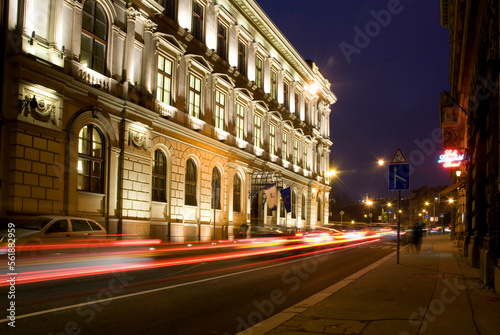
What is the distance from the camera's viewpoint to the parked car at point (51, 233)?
12711mm

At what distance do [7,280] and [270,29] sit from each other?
34014mm

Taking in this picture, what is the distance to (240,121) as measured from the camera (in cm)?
3609

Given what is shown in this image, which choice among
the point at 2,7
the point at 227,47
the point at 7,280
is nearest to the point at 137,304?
the point at 7,280

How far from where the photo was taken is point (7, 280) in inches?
413

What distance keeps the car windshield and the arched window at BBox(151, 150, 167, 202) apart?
35.8 ft

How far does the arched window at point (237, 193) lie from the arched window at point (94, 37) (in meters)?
15.4

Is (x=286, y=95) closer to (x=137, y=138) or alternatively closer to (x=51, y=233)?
(x=137, y=138)

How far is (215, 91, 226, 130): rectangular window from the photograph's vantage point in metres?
32.5

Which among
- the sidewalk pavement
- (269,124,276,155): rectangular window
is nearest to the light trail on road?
the sidewalk pavement

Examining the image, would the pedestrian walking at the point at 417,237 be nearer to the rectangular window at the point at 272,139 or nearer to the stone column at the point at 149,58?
the stone column at the point at 149,58

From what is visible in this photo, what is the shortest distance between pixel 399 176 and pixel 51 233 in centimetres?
1122

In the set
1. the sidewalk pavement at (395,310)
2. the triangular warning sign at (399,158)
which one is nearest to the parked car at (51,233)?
the sidewalk pavement at (395,310)

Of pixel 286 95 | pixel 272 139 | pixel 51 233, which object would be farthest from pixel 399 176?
pixel 286 95

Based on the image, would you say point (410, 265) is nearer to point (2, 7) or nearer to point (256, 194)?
point (2, 7)
